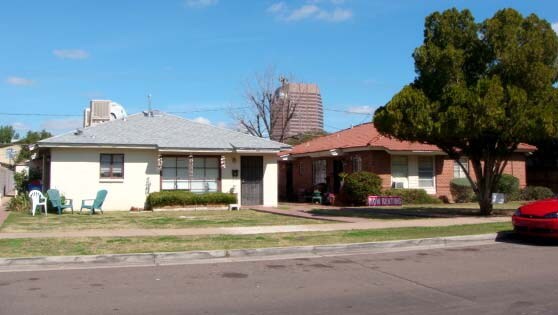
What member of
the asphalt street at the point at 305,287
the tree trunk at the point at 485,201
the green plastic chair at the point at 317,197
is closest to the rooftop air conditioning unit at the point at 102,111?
the green plastic chair at the point at 317,197

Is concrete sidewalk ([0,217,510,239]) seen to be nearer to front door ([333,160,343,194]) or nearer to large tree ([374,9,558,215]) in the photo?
large tree ([374,9,558,215])

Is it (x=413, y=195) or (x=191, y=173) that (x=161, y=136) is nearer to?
(x=191, y=173)

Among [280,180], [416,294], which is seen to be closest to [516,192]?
[280,180]

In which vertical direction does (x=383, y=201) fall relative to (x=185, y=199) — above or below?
below

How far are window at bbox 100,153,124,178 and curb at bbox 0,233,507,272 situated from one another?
1421 centimetres

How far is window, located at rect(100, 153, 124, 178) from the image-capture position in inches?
948

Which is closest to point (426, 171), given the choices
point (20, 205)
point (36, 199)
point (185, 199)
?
point (185, 199)

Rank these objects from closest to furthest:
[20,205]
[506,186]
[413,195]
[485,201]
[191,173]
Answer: [485,201]
[20,205]
[191,173]
[413,195]
[506,186]

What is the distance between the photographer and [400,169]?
2842 cm

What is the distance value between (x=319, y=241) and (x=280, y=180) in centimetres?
2420

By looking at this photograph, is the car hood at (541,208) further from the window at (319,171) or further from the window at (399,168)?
the window at (319,171)

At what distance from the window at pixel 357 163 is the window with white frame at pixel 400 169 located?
159 centimetres

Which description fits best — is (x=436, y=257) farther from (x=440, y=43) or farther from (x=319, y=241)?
(x=440, y=43)

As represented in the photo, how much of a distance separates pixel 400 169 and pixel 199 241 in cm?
1755
